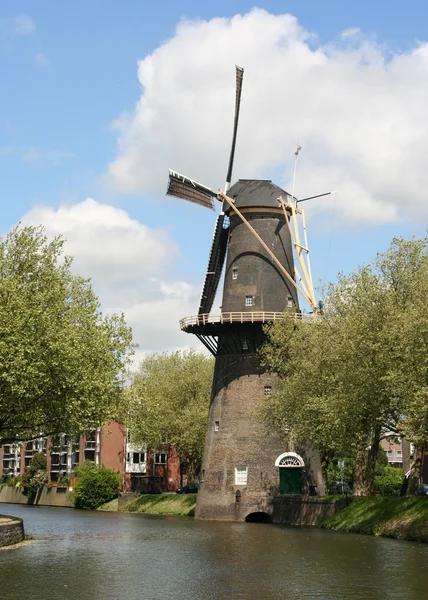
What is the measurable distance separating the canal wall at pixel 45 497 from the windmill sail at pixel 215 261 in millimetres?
37598

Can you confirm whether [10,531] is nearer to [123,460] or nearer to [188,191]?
[188,191]

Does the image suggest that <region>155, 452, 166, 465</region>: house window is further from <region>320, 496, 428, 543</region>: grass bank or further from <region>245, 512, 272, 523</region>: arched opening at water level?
<region>320, 496, 428, 543</region>: grass bank

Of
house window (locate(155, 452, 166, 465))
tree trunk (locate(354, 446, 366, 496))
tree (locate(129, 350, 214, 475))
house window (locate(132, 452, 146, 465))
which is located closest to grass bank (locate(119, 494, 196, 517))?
tree (locate(129, 350, 214, 475))

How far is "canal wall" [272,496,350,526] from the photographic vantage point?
51.2 meters

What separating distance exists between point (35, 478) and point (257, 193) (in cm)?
5412

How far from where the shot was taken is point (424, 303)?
3775cm

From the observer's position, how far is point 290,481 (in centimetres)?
5859

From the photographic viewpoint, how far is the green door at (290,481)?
58.4m

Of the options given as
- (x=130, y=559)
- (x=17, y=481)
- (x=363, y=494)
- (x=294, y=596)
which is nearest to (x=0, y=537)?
(x=130, y=559)

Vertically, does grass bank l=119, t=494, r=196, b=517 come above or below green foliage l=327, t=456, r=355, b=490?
below

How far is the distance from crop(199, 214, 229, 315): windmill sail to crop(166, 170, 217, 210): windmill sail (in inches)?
78.7

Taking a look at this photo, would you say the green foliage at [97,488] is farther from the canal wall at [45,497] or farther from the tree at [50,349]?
the tree at [50,349]

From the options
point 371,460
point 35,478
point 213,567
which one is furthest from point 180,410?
point 213,567

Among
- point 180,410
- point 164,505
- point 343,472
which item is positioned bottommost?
point 164,505
